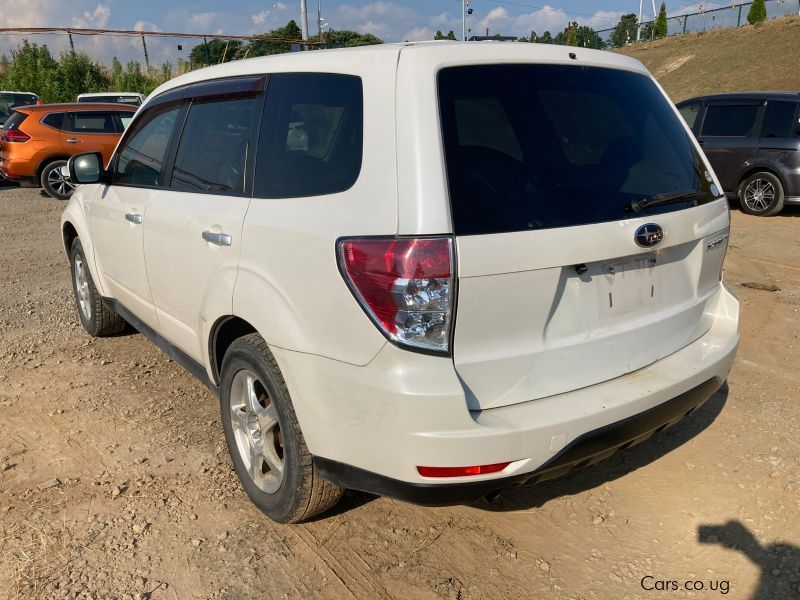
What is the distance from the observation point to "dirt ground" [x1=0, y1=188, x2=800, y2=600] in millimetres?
2611

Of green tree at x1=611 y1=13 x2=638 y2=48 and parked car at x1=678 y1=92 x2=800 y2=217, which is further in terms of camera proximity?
green tree at x1=611 y1=13 x2=638 y2=48

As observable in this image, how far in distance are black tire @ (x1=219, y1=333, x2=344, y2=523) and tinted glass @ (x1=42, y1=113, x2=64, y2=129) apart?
12.0m

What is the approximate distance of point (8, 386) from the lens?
4.39m

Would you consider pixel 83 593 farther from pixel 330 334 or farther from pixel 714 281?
pixel 714 281

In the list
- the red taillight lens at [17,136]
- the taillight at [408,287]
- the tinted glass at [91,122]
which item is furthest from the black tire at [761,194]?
the red taillight lens at [17,136]

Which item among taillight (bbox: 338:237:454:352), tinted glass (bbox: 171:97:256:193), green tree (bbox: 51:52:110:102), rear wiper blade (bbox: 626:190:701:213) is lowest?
taillight (bbox: 338:237:454:352)

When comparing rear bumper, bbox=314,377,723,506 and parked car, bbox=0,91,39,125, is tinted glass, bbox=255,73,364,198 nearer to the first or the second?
rear bumper, bbox=314,377,723,506

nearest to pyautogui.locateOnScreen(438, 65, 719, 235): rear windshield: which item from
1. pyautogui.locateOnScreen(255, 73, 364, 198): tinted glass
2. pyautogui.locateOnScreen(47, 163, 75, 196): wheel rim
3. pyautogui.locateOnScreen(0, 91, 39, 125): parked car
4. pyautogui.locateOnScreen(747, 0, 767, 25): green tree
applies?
pyautogui.locateOnScreen(255, 73, 364, 198): tinted glass

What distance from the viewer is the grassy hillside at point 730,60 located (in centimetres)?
3055

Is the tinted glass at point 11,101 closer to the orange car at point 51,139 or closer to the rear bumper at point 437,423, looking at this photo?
the orange car at point 51,139

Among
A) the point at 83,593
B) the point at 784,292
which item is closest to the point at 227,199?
the point at 83,593

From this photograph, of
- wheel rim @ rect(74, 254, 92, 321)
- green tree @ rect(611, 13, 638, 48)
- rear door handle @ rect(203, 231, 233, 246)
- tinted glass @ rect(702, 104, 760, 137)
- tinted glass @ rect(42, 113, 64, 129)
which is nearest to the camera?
rear door handle @ rect(203, 231, 233, 246)

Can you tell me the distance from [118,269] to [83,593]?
218 centimetres

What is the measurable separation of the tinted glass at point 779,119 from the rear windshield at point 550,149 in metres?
8.39
